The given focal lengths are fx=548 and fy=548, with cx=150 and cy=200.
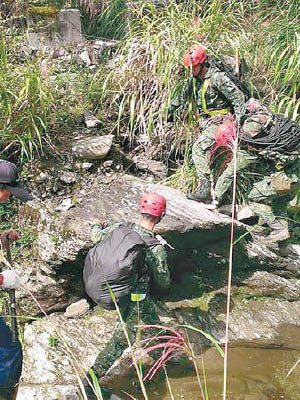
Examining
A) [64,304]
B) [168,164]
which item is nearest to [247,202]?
[168,164]

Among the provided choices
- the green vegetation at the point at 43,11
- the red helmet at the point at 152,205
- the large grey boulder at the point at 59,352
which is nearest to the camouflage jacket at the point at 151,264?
the red helmet at the point at 152,205

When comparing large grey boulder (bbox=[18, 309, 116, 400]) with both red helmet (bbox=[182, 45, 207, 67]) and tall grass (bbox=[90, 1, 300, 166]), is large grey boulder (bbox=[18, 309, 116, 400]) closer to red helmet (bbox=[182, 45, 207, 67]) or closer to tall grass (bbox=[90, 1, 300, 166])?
tall grass (bbox=[90, 1, 300, 166])

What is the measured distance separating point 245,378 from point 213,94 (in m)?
2.81

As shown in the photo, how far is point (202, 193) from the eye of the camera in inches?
221

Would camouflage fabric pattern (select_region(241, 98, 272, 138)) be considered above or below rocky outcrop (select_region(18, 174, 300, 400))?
above

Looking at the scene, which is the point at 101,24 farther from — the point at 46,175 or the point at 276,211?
the point at 276,211

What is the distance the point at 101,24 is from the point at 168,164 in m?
2.99

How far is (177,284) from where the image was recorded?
5.30 meters

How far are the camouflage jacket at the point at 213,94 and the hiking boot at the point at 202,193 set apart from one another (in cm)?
74

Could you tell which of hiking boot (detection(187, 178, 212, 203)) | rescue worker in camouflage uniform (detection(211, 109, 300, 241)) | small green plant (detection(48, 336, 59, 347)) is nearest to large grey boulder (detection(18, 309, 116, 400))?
small green plant (detection(48, 336, 59, 347))

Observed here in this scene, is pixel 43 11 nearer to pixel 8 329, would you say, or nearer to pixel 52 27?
pixel 52 27

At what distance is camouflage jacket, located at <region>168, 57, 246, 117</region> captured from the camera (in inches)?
217

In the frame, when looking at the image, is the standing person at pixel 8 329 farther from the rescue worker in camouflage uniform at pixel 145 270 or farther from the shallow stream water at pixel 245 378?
the shallow stream water at pixel 245 378

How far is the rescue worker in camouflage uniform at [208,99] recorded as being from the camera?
5.52 m
